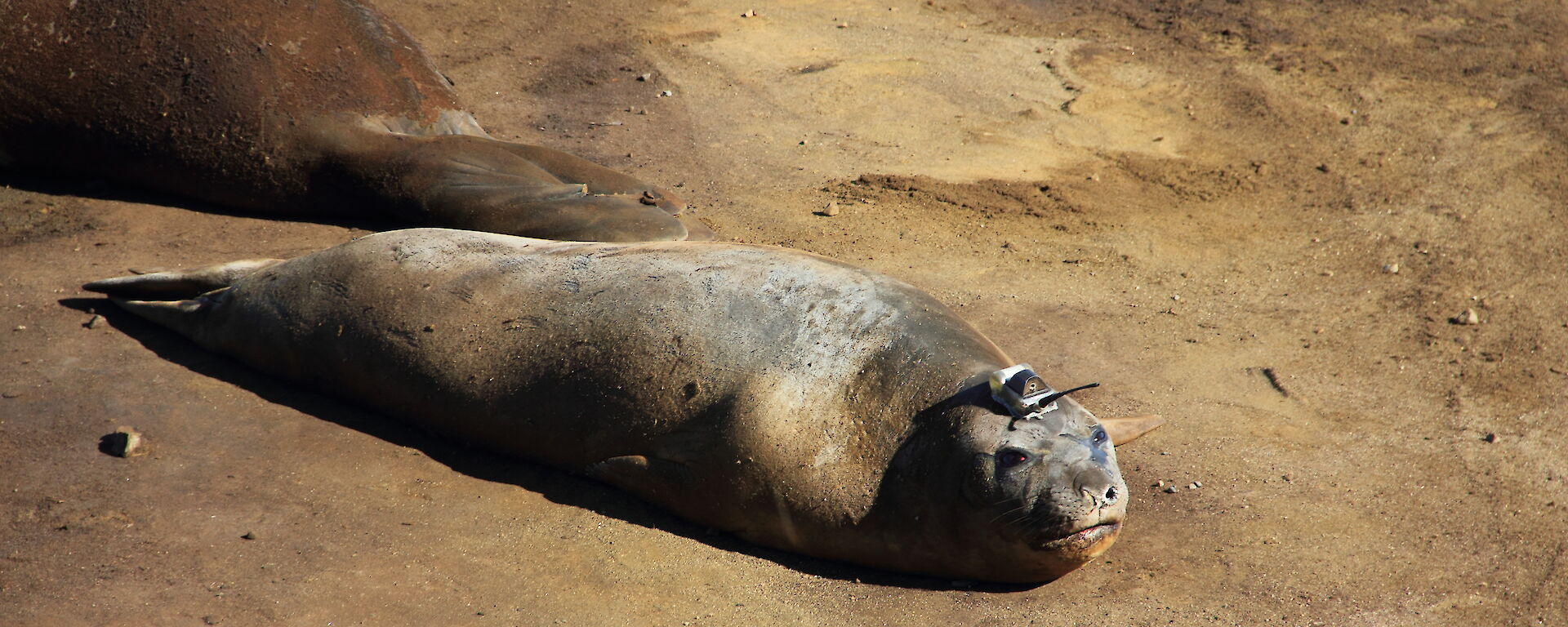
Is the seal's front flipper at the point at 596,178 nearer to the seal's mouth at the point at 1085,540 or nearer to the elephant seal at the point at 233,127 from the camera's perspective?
the elephant seal at the point at 233,127

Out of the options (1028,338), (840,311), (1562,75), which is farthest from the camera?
(1562,75)

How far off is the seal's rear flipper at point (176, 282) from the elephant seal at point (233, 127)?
964mm

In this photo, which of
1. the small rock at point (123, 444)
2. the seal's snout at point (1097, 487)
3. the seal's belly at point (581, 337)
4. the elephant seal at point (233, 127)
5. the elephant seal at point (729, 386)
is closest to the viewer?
the seal's snout at point (1097, 487)

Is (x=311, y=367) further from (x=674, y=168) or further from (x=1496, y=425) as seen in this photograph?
(x=1496, y=425)

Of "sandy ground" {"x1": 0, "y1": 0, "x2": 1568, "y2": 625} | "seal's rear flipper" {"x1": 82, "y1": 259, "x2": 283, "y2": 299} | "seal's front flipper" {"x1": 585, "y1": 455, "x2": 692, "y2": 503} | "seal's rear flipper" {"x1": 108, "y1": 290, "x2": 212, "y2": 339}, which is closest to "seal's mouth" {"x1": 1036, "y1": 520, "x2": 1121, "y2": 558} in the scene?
"sandy ground" {"x1": 0, "y1": 0, "x2": 1568, "y2": 625}

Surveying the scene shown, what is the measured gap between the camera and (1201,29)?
30.2 feet

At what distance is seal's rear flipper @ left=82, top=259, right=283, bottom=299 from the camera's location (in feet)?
15.5

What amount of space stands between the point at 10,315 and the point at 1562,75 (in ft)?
31.5

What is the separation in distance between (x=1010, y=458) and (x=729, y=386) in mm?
Answer: 928

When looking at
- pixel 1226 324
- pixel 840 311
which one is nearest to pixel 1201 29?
pixel 1226 324

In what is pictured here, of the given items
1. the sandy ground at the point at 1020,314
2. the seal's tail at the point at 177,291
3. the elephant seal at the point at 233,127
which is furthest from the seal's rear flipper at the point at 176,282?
the elephant seal at the point at 233,127

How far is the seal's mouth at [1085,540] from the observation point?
3498 millimetres

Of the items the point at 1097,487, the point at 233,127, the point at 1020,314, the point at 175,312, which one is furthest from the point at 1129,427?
the point at 233,127

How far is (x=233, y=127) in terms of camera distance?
5.66m
